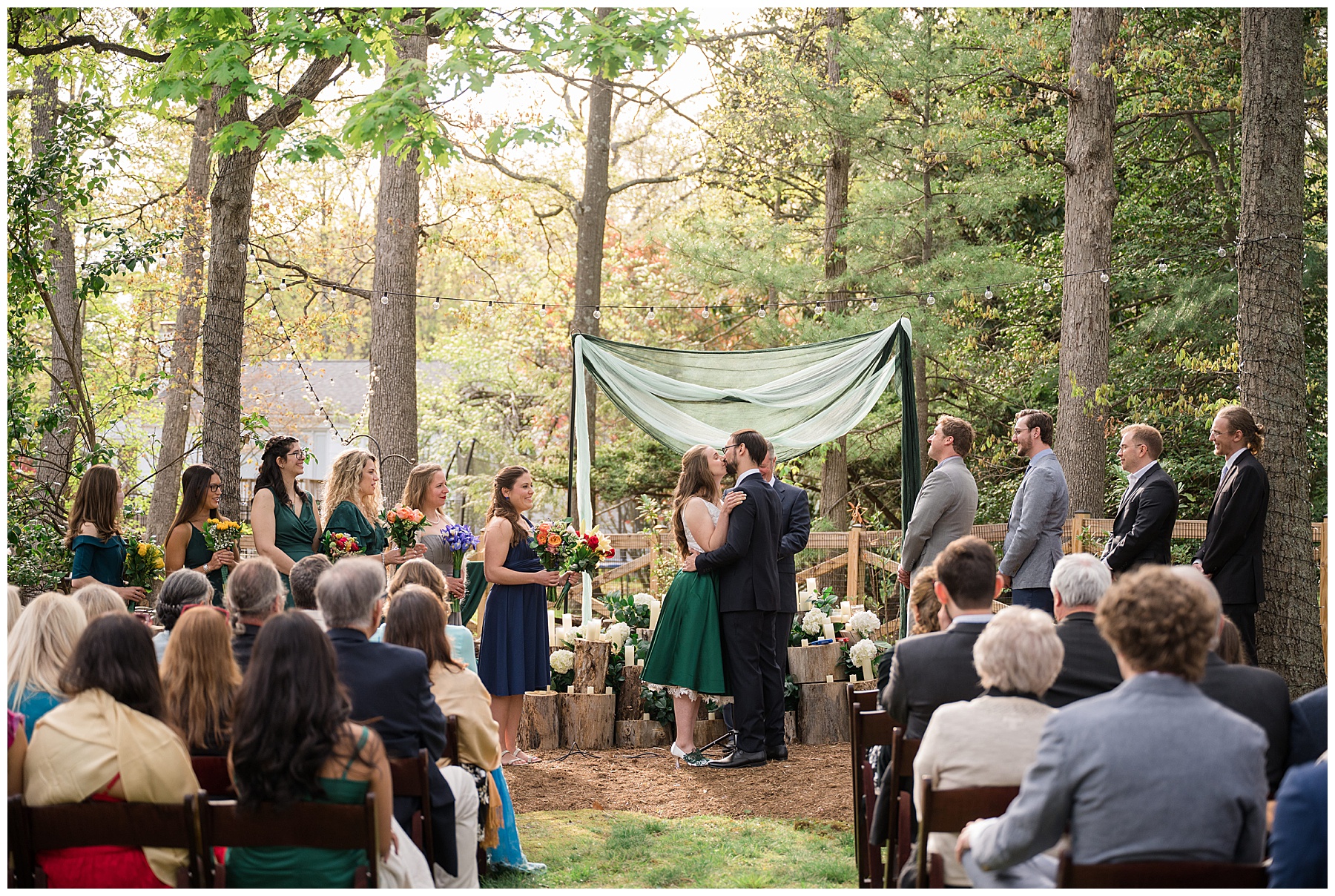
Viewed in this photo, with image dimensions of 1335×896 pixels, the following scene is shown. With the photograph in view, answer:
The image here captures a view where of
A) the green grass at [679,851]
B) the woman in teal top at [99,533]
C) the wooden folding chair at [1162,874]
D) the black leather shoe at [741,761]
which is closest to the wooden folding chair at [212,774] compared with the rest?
the green grass at [679,851]

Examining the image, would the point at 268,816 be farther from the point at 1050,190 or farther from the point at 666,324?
the point at 666,324

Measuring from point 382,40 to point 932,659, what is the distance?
4700 millimetres

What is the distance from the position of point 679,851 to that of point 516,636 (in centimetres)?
167

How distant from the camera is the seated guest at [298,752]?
273 cm

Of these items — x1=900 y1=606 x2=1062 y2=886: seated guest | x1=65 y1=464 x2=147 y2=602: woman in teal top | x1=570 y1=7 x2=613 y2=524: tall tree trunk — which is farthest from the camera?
x1=570 y1=7 x2=613 y2=524: tall tree trunk

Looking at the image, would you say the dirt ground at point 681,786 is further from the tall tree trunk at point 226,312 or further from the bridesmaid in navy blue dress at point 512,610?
the tall tree trunk at point 226,312

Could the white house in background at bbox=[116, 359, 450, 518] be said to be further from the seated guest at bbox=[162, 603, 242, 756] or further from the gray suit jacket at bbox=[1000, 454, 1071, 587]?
the seated guest at bbox=[162, 603, 242, 756]

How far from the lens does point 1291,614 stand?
6371 mm

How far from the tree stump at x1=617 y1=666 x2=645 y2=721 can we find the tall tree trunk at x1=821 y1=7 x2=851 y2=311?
25.3 ft

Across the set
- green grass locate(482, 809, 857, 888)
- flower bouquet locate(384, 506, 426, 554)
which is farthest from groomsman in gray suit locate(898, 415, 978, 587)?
flower bouquet locate(384, 506, 426, 554)

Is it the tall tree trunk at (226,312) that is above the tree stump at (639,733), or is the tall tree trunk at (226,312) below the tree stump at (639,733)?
above

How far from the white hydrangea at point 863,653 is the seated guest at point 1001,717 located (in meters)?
4.05

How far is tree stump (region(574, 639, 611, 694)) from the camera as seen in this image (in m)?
6.62

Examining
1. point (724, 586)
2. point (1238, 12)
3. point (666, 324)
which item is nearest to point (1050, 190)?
point (1238, 12)
